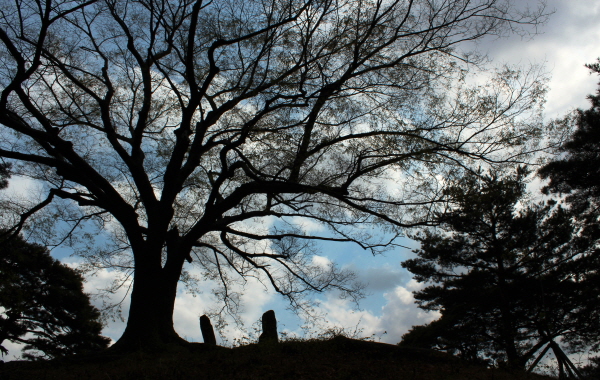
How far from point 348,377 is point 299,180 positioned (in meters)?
4.32

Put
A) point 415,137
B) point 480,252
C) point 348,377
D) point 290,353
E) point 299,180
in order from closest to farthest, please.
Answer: point 348,377 → point 290,353 → point 415,137 → point 299,180 → point 480,252

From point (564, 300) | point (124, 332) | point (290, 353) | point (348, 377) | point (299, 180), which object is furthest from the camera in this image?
point (564, 300)

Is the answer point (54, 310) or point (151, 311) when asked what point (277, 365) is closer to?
point (151, 311)

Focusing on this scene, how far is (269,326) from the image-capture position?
7.41 metres

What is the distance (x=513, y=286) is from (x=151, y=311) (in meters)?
13.1

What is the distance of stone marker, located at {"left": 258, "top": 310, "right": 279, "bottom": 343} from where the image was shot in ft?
23.5

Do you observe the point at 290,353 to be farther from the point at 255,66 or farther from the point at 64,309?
the point at 64,309

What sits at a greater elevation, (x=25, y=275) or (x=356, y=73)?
(x=356, y=73)

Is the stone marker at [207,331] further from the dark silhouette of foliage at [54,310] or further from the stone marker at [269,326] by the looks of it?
the dark silhouette of foliage at [54,310]

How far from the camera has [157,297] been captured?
7.35m

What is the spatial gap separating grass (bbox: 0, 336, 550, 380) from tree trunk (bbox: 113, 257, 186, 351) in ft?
1.21

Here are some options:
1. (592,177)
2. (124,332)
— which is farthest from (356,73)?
(592,177)

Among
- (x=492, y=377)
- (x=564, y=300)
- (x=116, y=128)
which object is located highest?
(x=116, y=128)

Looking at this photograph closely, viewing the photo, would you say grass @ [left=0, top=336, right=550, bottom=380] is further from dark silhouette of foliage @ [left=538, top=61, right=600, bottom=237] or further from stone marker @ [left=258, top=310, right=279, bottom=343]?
dark silhouette of foliage @ [left=538, top=61, right=600, bottom=237]
